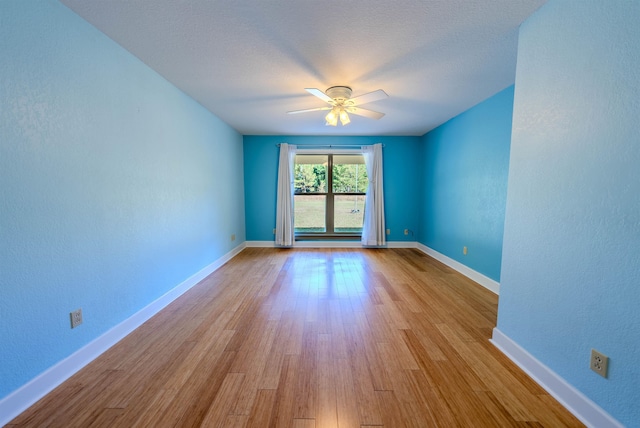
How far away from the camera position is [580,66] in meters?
1.29

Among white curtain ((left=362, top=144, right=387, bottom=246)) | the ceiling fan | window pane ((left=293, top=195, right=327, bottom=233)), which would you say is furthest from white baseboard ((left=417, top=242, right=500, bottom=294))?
the ceiling fan

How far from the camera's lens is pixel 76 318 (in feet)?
5.28

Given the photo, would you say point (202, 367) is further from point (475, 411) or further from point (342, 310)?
point (475, 411)

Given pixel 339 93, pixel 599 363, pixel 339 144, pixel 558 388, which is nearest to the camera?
pixel 599 363

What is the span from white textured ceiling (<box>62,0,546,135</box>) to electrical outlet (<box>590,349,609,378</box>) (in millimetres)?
1945

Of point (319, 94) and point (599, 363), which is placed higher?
point (319, 94)

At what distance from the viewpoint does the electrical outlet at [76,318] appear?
1583mm

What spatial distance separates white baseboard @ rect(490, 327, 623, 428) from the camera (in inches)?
Answer: 46.6

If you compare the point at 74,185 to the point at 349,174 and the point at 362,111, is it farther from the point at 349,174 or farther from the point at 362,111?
the point at 349,174

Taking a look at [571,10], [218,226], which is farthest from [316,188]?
[571,10]

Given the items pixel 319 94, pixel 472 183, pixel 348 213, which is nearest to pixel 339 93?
pixel 319 94

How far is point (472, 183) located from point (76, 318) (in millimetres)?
4174

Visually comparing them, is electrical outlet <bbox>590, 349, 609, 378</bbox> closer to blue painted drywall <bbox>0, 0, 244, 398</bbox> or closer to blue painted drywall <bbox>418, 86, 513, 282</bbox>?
blue painted drywall <bbox>418, 86, 513, 282</bbox>

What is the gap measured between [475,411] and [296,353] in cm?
108
